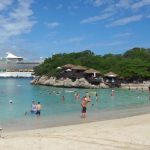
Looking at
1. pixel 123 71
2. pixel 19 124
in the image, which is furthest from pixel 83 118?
pixel 123 71

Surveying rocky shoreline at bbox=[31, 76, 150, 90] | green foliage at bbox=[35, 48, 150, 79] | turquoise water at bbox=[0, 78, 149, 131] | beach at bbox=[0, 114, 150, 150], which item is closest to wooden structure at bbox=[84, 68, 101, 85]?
rocky shoreline at bbox=[31, 76, 150, 90]

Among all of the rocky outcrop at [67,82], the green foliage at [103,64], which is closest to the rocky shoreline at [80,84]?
the rocky outcrop at [67,82]

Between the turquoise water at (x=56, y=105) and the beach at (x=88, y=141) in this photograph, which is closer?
the beach at (x=88, y=141)

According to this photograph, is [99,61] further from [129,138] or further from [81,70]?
[129,138]

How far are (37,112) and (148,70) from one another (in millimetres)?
78243

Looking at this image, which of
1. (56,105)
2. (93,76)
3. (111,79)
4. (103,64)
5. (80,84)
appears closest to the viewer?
(56,105)

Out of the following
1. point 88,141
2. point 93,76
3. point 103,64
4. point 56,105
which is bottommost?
point 88,141

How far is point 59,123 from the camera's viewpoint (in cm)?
2606

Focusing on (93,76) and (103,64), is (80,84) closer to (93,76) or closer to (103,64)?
(93,76)

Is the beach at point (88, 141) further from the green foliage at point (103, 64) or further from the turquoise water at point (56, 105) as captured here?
the green foliage at point (103, 64)

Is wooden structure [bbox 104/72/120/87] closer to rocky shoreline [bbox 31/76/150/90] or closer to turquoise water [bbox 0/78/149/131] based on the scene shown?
rocky shoreline [bbox 31/76/150/90]

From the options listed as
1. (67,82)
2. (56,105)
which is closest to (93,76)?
(67,82)

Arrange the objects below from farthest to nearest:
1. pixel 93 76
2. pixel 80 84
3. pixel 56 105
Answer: pixel 93 76, pixel 80 84, pixel 56 105

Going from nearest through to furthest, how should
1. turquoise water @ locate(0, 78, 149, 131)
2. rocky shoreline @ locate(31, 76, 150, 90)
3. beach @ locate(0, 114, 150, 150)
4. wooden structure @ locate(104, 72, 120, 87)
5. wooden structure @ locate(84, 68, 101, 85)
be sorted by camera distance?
1. beach @ locate(0, 114, 150, 150)
2. turquoise water @ locate(0, 78, 149, 131)
3. rocky shoreline @ locate(31, 76, 150, 90)
4. wooden structure @ locate(84, 68, 101, 85)
5. wooden structure @ locate(104, 72, 120, 87)
